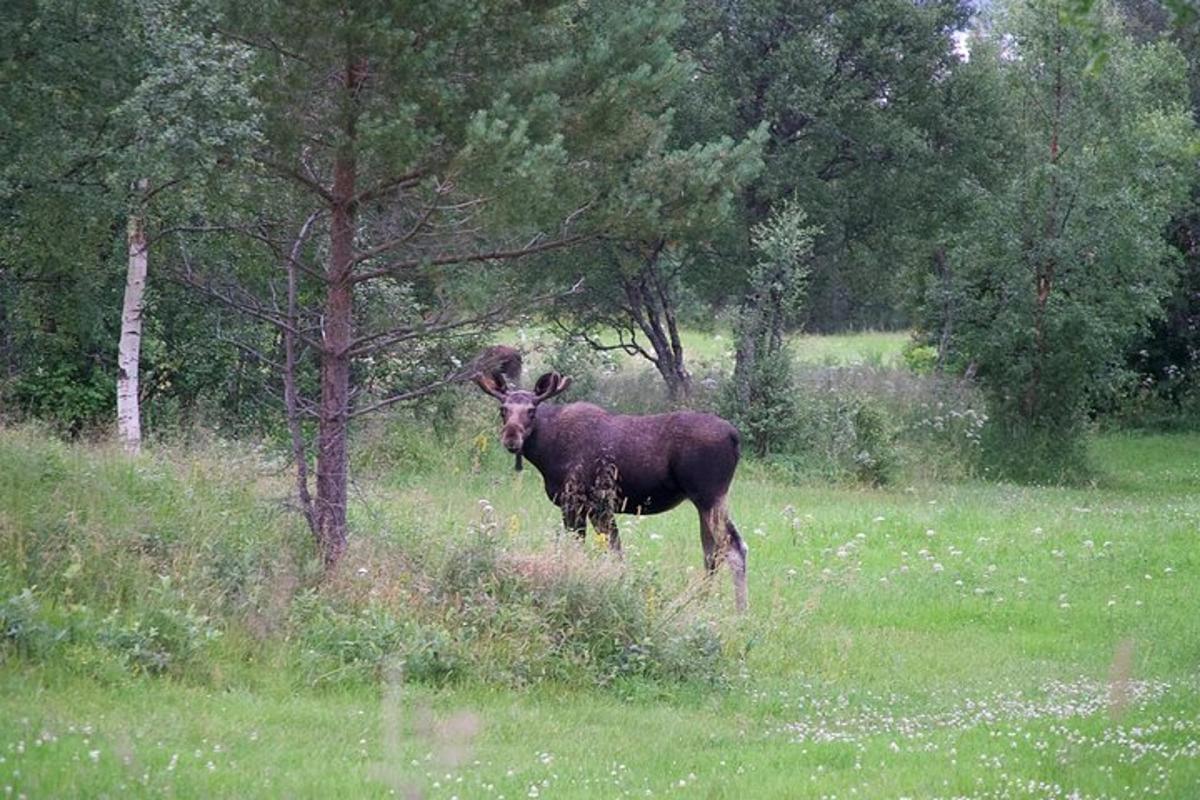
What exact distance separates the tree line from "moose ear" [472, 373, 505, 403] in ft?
1.86

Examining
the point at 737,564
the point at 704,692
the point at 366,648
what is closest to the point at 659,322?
the point at 737,564

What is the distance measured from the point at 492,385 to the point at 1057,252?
1770 cm

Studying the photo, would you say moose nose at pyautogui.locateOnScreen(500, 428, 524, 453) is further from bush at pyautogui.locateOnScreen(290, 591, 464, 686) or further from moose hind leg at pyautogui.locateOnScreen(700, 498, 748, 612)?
bush at pyautogui.locateOnScreen(290, 591, 464, 686)

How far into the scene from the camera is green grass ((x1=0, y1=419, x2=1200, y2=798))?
8.42 m

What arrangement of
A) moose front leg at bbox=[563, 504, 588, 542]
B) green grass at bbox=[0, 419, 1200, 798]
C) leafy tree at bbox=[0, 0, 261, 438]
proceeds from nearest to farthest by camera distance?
1. green grass at bbox=[0, 419, 1200, 798]
2. leafy tree at bbox=[0, 0, 261, 438]
3. moose front leg at bbox=[563, 504, 588, 542]

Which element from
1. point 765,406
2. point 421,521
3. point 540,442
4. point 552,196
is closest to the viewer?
point 552,196

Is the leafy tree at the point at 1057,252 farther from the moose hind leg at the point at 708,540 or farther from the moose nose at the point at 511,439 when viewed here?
the moose nose at the point at 511,439

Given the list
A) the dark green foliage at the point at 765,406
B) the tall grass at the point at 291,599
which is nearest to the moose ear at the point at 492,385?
the tall grass at the point at 291,599

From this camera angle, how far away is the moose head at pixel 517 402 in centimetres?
1464

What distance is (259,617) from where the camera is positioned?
10.9 m

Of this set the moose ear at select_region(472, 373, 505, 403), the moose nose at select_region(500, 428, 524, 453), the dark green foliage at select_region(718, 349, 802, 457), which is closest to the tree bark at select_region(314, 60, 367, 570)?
the moose ear at select_region(472, 373, 505, 403)

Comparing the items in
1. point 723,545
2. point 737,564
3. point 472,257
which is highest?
point 472,257

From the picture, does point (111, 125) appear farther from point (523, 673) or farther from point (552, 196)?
point (523, 673)

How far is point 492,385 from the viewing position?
1518cm
